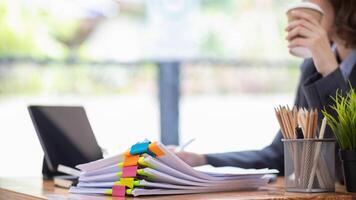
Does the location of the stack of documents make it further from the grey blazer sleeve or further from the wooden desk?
the grey blazer sleeve

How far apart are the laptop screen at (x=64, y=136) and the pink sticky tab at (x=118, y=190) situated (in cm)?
47

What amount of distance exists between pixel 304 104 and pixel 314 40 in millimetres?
331

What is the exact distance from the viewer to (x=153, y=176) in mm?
1227

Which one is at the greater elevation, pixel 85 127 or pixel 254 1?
pixel 254 1

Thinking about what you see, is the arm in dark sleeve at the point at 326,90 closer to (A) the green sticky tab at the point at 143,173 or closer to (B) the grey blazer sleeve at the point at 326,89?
(B) the grey blazer sleeve at the point at 326,89

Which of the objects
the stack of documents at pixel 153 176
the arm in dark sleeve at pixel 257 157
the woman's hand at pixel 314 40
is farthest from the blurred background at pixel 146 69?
the stack of documents at pixel 153 176

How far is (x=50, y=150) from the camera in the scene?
5.71 ft

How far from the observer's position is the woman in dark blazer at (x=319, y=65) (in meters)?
1.62

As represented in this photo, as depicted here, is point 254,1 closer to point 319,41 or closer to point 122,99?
point 122,99

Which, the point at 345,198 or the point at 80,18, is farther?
the point at 80,18

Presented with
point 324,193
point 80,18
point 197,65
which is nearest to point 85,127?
point 324,193

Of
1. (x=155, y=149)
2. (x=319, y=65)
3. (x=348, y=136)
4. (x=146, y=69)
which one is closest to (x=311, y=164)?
(x=348, y=136)

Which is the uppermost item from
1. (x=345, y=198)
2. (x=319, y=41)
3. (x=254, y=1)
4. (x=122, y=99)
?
(x=254, y=1)

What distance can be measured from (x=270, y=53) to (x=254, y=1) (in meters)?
0.36
